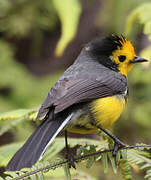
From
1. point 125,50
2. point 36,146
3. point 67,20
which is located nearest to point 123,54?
point 125,50

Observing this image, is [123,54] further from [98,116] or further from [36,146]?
[36,146]

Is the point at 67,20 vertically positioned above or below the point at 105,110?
above

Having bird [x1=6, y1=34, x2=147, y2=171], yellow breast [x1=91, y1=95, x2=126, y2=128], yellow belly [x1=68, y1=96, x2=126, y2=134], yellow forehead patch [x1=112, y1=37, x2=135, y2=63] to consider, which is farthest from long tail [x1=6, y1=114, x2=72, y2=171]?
yellow forehead patch [x1=112, y1=37, x2=135, y2=63]

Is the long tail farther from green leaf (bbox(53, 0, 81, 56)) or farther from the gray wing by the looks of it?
green leaf (bbox(53, 0, 81, 56))

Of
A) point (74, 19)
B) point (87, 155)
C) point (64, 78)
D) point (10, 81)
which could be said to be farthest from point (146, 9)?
point (10, 81)

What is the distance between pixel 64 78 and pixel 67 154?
776mm

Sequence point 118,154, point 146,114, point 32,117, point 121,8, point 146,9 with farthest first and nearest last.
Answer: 1. point 146,114
2. point 121,8
3. point 146,9
4. point 32,117
5. point 118,154

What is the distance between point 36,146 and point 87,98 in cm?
74

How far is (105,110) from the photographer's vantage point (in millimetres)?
3404

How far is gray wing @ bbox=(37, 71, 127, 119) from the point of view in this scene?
313 centimetres

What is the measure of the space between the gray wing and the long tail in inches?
4.6

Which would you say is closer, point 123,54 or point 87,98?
point 87,98

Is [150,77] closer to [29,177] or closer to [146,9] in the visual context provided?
[146,9]

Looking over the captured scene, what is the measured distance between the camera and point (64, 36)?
4184mm
